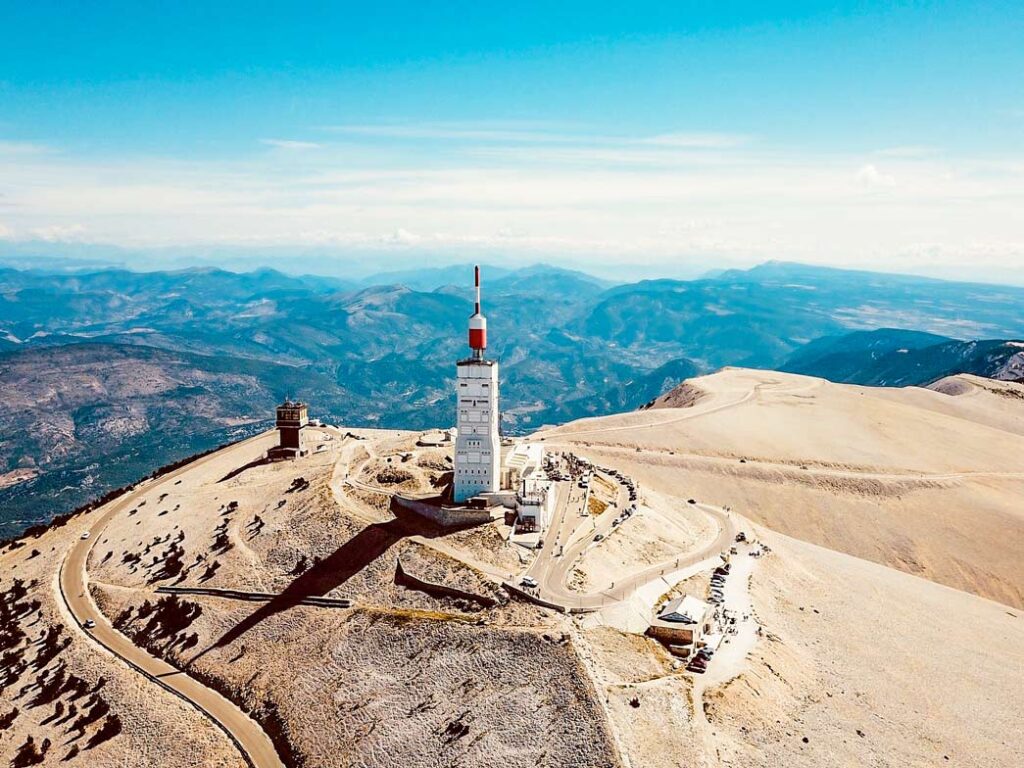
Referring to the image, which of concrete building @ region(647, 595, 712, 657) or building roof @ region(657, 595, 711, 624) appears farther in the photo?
building roof @ region(657, 595, 711, 624)

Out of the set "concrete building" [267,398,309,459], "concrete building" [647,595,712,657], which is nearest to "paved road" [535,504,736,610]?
"concrete building" [647,595,712,657]

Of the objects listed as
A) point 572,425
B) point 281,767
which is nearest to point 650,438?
point 572,425

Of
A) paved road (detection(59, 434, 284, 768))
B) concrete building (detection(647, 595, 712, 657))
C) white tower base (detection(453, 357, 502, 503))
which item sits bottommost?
paved road (detection(59, 434, 284, 768))

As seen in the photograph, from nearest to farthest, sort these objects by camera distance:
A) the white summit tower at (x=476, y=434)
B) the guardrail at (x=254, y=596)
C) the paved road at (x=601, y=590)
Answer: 1. the paved road at (x=601, y=590)
2. the guardrail at (x=254, y=596)
3. the white summit tower at (x=476, y=434)

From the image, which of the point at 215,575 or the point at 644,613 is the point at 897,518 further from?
the point at 215,575

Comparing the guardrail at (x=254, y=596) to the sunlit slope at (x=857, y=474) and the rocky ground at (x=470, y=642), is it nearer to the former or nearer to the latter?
the rocky ground at (x=470, y=642)

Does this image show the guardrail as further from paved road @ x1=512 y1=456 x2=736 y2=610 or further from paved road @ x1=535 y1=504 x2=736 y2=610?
paved road @ x1=535 y1=504 x2=736 y2=610

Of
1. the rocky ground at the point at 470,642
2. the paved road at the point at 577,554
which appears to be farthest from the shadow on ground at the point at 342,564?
the paved road at the point at 577,554
